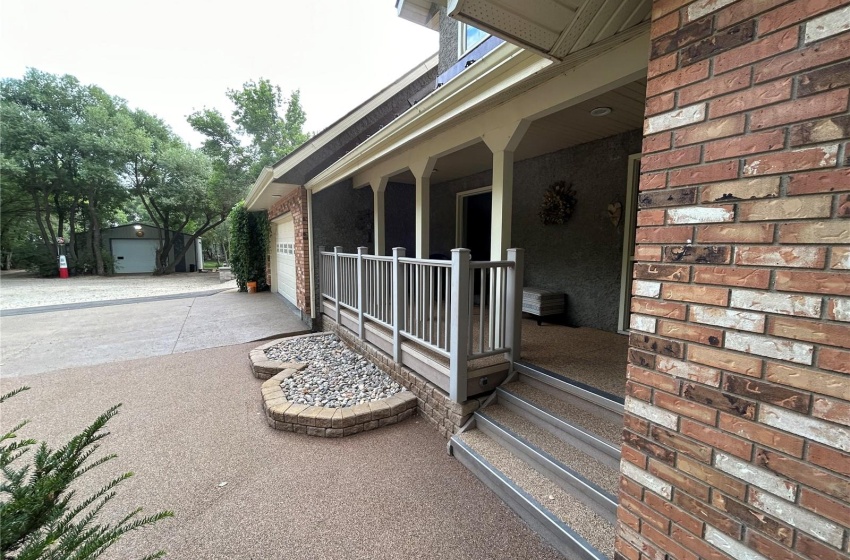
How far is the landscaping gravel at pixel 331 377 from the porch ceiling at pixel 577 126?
10.1 feet

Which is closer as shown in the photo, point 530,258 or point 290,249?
point 530,258

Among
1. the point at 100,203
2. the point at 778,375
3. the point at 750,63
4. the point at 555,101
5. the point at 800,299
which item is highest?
the point at 100,203

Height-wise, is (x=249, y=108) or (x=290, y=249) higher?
(x=249, y=108)

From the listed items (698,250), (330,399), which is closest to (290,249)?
(330,399)

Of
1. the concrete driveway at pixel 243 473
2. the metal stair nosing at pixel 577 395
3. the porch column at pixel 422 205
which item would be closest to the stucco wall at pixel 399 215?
the porch column at pixel 422 205

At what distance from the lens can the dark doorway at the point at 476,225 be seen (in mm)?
6539

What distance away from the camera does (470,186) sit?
6.27 metres

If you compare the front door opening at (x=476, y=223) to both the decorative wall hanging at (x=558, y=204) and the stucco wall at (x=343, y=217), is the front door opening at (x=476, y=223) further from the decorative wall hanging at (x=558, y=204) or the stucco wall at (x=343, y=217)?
the stucco wall at (x=343, y=217)

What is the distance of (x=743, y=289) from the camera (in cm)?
112

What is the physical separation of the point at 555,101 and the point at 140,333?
7754 millimetres

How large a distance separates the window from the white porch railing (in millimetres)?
3166

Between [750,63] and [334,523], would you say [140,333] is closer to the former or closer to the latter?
[334,523]

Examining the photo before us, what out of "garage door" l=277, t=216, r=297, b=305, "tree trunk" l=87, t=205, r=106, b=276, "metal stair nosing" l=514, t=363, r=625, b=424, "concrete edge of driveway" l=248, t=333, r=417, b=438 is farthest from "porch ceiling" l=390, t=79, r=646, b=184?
"tree trunk" l=87, t=205, r=106, b=276

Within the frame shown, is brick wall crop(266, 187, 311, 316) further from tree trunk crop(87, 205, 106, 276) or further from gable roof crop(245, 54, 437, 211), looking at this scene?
tree trunk crop(87, 205, 106, 276)
